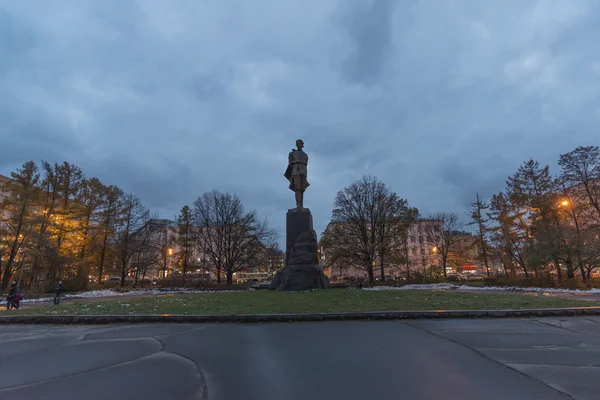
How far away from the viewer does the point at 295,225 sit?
61.4 ft

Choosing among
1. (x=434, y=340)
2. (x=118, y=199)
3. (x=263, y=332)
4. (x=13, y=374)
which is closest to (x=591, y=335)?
(x=434, y=340)

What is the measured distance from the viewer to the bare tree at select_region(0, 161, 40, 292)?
26.9 m

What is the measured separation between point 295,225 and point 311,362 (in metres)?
13.6

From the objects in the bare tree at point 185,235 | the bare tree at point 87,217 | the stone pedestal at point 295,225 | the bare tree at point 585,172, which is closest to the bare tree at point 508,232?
the bare tree at point 585,172

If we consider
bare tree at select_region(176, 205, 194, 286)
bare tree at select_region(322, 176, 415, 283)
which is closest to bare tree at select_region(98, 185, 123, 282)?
bare tree at select_region(176, 205, 194, 286)

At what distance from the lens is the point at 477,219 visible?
3866 centimetres

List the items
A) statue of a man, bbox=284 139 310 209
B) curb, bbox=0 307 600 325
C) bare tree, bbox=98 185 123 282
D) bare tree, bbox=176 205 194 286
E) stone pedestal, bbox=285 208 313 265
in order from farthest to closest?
bare tree, bbox=176 205 194 286 → bare tree, bbox=98 185 123 282 → statue of a man, bbox=284 139 310 209 → stone pedestal, bbox=285 208 313 265 → curb, bbox=0 307 600 325

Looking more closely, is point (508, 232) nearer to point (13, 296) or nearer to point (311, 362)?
point (311, 362)

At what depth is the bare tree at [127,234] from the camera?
36.8 metres

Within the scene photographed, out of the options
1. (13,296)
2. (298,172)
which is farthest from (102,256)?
(298,172)

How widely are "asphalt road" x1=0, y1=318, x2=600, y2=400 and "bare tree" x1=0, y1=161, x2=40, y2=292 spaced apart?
2528cm

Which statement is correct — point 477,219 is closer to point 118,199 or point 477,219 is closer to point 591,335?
point 591,335

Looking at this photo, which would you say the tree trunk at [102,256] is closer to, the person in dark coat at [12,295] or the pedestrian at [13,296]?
the pedestrian at [13,296]

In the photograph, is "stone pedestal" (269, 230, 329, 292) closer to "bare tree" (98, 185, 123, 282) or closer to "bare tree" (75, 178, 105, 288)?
"bare tree" (75, 178, 105, 288)
